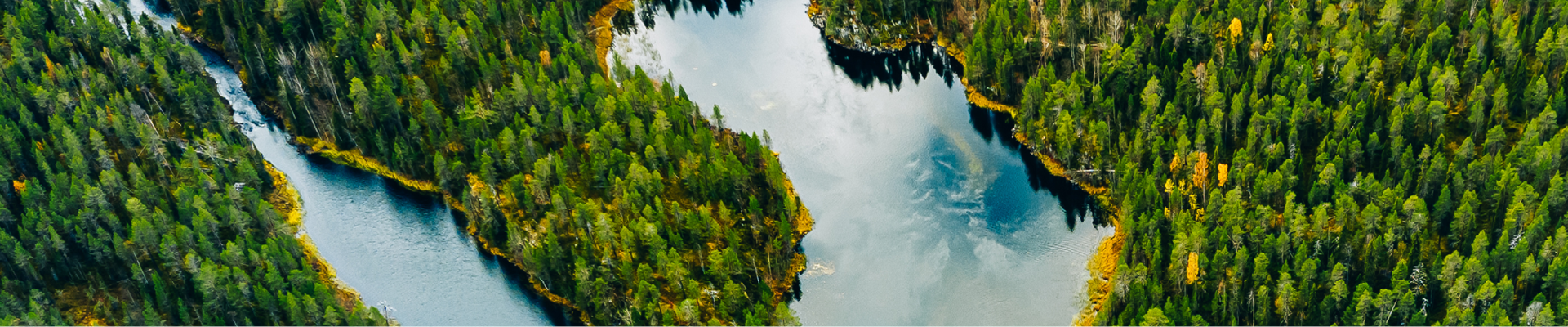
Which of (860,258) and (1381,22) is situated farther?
(1381,22)

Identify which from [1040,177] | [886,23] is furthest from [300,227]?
[1040,177]

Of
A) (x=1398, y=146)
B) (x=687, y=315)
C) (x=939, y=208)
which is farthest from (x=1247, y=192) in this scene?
(x=687, y=315)

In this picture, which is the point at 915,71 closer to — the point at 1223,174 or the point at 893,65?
the point at 893,65

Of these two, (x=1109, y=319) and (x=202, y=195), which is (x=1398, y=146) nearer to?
(x=1109, y=319)

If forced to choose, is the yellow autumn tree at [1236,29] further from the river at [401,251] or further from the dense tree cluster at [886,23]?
the river at [401,251]

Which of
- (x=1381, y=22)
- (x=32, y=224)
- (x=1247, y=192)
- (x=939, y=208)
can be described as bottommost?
(x=32, y=224)

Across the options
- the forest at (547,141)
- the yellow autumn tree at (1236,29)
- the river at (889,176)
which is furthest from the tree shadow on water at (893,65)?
the yellow autumn tree at (1236,29)

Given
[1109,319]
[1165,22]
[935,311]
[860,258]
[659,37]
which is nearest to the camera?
[1109,319]
